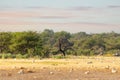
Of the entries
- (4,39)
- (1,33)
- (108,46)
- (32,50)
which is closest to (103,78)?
(32,50)

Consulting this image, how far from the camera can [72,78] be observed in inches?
647

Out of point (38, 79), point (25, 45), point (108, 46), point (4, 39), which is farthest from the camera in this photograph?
point (108, 46)

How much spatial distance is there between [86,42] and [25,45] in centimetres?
3580

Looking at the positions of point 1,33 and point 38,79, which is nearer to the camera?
point 38,79

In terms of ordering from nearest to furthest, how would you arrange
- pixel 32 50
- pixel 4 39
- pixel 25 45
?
pixel 32 50 → pixel 25 45 → pixel 4 39

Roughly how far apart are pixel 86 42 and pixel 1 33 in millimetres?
30581

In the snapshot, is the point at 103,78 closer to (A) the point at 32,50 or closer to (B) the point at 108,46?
(A) the point at 32,50

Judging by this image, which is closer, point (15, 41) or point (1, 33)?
Answer: point (15, 41)

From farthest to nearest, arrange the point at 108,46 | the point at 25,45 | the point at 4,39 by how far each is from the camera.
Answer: the point at 108,46 → the point at 4,39 → the point at 25,45

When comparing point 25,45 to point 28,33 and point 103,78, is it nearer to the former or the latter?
point 28,33

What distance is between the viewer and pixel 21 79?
52.5ft

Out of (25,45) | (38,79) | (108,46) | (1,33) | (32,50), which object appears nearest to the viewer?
(38,79)

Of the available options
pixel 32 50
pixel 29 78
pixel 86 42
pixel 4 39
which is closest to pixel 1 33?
pixel 4 39

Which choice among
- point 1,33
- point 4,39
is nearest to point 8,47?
point 4,39
